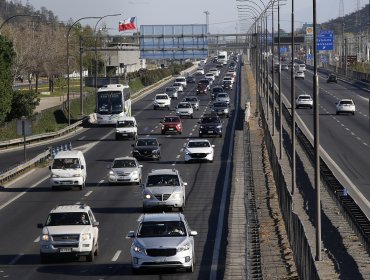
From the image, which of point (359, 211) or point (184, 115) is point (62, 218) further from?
point (184, 115)

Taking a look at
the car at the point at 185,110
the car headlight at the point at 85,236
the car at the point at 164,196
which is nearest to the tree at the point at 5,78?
the car at the point at 185,110

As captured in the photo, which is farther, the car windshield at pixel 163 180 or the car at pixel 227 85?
the car at pixel 227 85

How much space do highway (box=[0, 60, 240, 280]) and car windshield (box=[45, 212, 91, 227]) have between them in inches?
37.7

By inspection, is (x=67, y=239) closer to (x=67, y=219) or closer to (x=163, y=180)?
(x=67, y=219)

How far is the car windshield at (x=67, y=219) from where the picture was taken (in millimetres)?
27172

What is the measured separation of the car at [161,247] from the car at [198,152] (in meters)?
28.9

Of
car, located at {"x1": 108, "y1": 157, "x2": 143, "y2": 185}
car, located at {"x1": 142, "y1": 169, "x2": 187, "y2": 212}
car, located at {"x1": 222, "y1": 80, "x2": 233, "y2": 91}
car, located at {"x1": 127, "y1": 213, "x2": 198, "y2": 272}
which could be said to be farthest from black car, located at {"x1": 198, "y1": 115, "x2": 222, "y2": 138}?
car, located at {"x1": 222, "y1": 80, "x2": 233, "y2": 91}

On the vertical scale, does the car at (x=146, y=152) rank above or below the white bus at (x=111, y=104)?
below

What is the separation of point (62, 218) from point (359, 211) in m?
9.81

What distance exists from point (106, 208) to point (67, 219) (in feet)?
36.3

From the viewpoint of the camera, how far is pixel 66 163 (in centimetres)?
4447

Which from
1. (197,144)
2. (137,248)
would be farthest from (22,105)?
(137,248)

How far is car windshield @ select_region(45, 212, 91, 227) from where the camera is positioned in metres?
27.2

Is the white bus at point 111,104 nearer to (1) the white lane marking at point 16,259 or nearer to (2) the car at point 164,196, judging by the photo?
(2) the car at point 164,196
